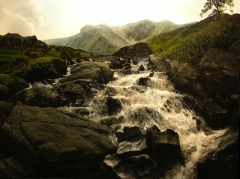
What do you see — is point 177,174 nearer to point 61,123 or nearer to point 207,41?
point 61,123

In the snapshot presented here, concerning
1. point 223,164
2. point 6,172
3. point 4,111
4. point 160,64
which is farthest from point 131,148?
point 160,64

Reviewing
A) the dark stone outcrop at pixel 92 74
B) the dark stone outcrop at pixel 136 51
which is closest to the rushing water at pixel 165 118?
the dark stone outcrop at pixel 92 74

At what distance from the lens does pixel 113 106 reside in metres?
30.0

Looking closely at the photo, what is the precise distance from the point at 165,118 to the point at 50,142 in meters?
16.1

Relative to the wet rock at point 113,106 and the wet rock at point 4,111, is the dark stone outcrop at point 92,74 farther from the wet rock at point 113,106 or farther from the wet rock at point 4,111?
the wet rock at point 4,111

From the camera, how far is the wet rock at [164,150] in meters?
20.1

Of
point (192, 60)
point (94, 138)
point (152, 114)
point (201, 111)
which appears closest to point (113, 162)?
point (94, 138)

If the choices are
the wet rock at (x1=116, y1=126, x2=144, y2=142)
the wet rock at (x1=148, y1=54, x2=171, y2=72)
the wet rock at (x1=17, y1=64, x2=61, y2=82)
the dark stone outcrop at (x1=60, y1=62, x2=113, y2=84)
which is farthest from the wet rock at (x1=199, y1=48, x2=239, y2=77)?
the wet rock at (x1=17, y1=64, x2=61, y2=82)

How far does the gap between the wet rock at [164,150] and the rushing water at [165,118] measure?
652 mm

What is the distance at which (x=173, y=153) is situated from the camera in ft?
67.7

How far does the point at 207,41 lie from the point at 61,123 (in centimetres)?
3801

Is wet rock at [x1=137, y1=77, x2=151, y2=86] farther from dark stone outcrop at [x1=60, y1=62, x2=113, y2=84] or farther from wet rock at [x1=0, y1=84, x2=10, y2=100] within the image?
wet rock at [x1=0, y1=84, x2=10, y2=100]

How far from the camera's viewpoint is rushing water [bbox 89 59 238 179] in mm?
21344

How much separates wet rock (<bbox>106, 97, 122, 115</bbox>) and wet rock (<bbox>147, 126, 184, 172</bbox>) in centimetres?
916
